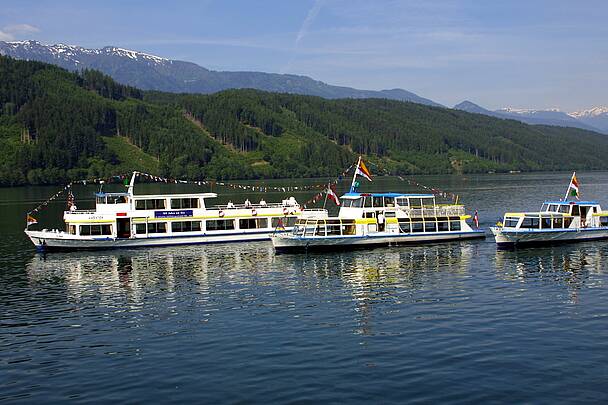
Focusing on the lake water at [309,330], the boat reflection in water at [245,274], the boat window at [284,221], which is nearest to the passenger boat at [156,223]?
the boat window at [284,221]

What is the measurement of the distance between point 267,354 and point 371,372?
247 inches

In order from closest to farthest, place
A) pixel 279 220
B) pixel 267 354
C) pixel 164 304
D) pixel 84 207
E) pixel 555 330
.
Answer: pixel 267 354 → pixel 555 330 → pixel 164 304 → pixel 279 220 → pixel 84 207

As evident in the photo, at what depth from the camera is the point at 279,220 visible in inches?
3410

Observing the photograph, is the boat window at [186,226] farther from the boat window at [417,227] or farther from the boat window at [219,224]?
the boat window at [417,227]

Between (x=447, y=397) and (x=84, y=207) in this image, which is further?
(x=84, y=207)

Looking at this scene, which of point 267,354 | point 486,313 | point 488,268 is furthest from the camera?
point 488,268

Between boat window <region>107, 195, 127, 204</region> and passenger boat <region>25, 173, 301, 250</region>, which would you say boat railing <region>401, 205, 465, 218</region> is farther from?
boat window <region>107, 195, 127, 204</region>

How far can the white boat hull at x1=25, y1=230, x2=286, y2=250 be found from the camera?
7819 centimetres

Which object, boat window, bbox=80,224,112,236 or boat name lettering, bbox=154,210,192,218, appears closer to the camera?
boat window, bbox=80,224,112,236

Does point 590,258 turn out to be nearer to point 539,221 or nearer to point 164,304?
point 539,221

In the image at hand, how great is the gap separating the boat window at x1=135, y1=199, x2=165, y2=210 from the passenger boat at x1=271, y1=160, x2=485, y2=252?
58.9ft

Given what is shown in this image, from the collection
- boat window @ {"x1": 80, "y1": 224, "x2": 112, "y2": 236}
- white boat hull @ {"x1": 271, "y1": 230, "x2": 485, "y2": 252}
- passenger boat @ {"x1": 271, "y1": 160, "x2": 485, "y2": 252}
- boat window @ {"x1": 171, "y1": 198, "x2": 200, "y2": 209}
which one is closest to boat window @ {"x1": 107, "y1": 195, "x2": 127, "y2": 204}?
boat window @ {"x1": 80, "y1": 224, "x2": 112, "y2": 236}

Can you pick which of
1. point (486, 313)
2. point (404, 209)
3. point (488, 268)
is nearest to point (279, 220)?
point (404, 209)

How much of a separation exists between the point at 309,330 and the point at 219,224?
47.6 meters
